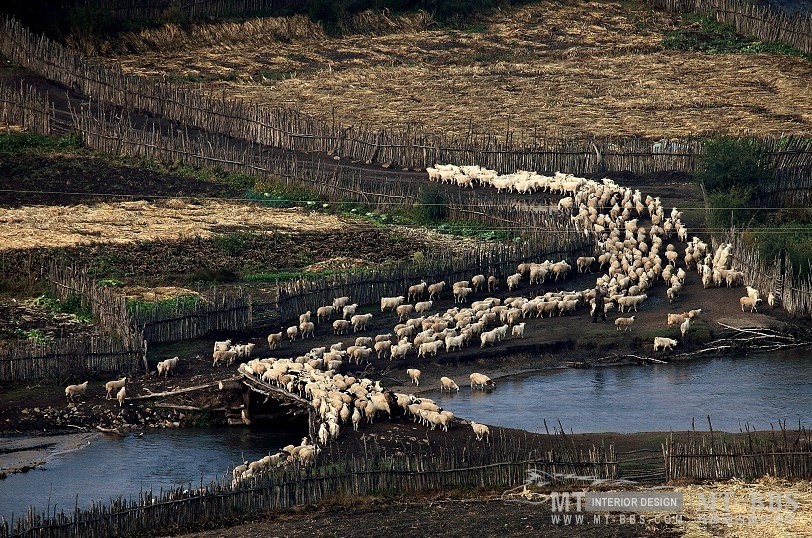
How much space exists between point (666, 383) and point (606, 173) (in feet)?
55.7

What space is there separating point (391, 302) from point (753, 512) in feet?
50.6

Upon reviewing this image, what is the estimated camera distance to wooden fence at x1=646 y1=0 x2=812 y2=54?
63.0 metres

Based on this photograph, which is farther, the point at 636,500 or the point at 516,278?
the point at 516,278

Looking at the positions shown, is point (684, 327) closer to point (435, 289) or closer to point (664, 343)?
point (664, 343)

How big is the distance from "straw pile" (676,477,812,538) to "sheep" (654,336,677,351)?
1057 cm

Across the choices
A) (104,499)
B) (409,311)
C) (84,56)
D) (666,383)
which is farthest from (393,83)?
(104,499)

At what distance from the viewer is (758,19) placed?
214 ft

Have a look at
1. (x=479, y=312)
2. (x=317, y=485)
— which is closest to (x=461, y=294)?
(x=479, y=312)

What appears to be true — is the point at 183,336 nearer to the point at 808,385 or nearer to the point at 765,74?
the point at 808,385

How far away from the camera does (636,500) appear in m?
23.6

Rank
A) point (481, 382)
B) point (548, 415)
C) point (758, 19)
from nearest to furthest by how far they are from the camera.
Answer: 1. point (548, 415)
2. point (481, 382)
3. point (758, 19)

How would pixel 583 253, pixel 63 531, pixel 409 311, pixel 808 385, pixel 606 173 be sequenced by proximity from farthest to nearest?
pixel 606 173
pixel 583 253
pixel 409 311
pixel 808 385
pixel 63 531

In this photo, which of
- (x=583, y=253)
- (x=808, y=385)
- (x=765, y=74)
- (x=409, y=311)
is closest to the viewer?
(x=808, y=385)

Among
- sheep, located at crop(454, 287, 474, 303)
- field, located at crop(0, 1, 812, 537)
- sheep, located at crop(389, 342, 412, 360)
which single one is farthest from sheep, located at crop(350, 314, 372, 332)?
sheep, located at crop(454, 287, 474, 303)
